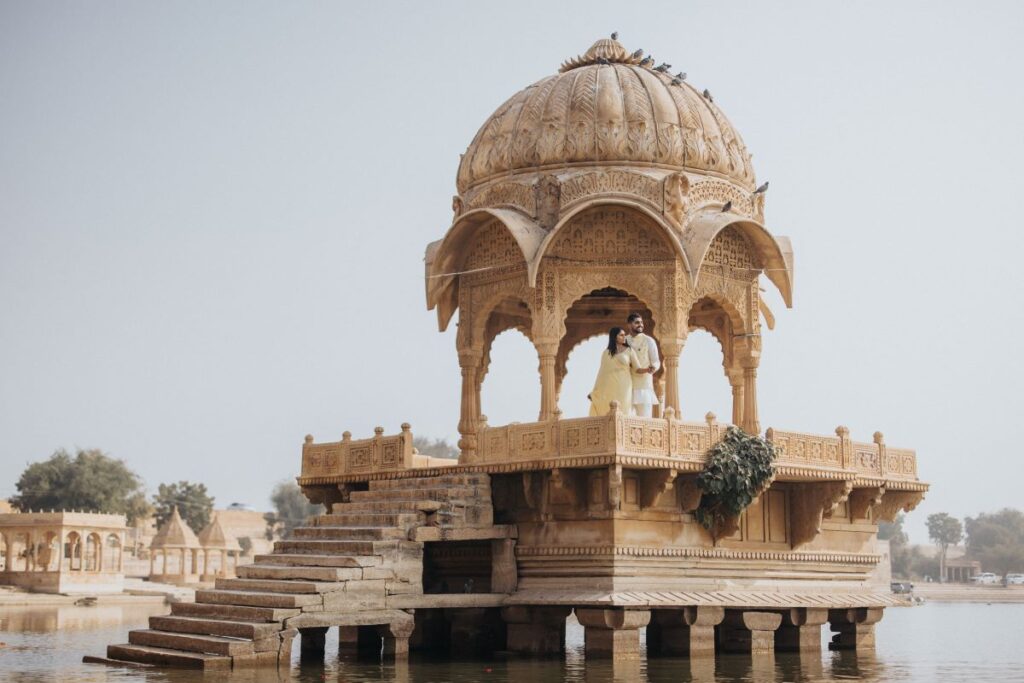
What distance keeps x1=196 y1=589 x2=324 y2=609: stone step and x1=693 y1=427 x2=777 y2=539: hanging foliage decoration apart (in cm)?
483

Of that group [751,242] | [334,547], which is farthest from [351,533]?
[751,242]

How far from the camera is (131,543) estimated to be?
68438 mm

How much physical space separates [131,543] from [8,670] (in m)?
55.9

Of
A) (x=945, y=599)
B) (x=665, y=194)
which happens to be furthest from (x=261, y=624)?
(x=945, y=599)

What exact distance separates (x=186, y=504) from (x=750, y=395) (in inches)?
2391

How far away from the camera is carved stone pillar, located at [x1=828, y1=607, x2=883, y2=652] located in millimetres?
19344

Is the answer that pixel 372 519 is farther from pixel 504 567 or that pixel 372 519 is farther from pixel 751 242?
pixel 751 242

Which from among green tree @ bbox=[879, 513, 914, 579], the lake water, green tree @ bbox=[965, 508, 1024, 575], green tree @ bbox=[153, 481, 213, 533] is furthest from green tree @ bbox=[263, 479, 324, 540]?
the lake water

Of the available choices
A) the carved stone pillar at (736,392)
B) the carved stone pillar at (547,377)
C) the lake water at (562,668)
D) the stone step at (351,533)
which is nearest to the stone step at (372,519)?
the stone step at (351,533)

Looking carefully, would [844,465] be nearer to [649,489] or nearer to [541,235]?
[649,489]

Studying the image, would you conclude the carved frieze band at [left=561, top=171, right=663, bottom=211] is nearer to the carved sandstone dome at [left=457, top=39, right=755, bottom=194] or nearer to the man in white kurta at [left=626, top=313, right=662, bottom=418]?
the carved sandstone dome at [left=457, top=39, right=755, bottom=194]

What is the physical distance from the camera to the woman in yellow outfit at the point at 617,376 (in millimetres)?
18016

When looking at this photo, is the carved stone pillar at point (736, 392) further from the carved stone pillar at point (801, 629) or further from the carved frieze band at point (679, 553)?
the carved stone pillar at point (801, 629)

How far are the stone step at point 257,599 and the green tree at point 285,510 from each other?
6263 centimetres
